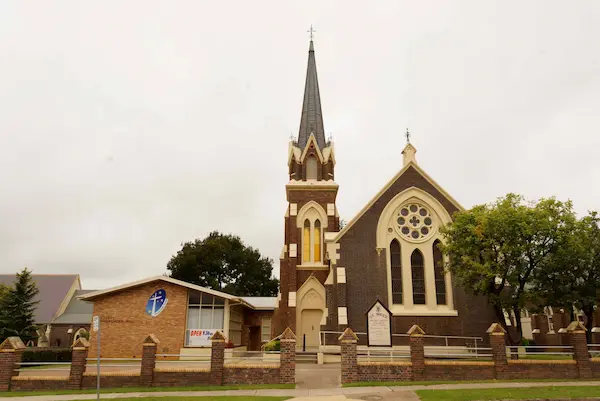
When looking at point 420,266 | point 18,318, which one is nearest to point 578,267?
point 420,266

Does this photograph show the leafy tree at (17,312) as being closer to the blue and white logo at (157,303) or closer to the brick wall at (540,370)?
the blue and white logo at (157,303)

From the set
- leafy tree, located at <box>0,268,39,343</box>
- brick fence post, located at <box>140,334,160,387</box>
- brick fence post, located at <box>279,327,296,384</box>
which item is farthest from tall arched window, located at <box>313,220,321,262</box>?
leafy tree, located at <box>0,268,39,343</box>

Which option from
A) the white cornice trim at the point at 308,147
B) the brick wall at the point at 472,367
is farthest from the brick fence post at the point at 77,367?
the white cornice trim at the point at 308,147

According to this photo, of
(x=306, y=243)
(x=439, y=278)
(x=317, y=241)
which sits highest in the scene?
(x=317, y=241)

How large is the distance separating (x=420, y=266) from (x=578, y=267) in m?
8.54

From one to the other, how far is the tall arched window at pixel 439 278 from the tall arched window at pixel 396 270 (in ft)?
6.96

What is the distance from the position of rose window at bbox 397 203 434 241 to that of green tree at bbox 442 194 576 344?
5.80 m

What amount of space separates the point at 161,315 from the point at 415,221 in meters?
15.8

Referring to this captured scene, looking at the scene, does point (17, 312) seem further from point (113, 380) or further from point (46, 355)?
point (113, 380)

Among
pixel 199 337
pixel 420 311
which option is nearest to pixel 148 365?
pixel 199 337

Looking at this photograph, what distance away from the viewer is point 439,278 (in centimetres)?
2686

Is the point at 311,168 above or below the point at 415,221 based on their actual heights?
above

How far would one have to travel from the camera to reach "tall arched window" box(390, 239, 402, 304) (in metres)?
26.4

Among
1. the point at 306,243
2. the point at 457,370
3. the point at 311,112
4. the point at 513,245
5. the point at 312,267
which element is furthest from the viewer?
the point at 311,112
